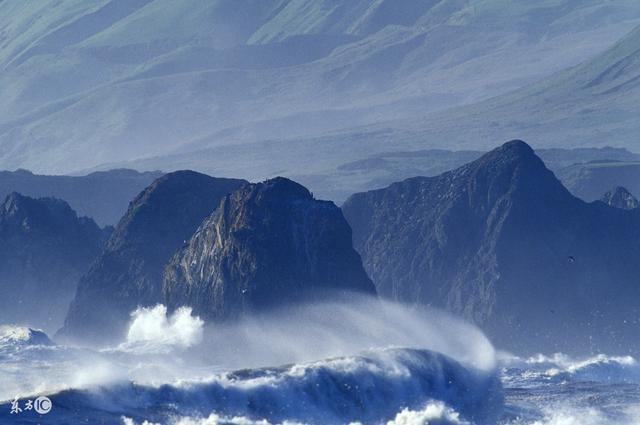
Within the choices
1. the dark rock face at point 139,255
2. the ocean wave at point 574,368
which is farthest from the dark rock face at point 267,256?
the dark rock face at point 139,255

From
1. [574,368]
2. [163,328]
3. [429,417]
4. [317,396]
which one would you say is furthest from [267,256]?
[429,417]

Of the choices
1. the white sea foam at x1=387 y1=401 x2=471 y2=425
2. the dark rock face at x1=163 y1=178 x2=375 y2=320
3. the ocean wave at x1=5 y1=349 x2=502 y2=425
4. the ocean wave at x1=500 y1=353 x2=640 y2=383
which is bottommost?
the ocean wave at x1=500 y1=353 x2=640 y2=383

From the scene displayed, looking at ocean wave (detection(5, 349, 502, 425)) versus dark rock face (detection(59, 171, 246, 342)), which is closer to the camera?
ocean wave (detection(5, 349, 502, 425))

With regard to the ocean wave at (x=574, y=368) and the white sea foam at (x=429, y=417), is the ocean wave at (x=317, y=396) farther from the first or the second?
the ocean wave at (x=574, y=368)

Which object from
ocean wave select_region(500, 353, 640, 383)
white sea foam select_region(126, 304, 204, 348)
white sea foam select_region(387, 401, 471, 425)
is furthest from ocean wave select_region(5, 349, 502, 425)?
ocean wave select_region(500, 353, 640, 383)

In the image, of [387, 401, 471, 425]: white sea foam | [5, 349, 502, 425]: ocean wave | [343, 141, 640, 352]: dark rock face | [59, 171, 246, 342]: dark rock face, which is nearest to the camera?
[5, 349, 502, 425]: ocean wave

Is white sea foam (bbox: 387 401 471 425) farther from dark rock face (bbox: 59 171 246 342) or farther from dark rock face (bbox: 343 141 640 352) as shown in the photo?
dark rock face (bbox: 343 141 640 352)

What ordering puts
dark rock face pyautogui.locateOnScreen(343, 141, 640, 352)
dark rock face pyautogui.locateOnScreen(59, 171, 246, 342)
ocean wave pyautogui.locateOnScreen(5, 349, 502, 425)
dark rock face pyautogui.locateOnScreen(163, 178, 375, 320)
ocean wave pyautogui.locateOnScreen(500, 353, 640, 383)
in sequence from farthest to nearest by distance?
dark rock face pyautogui.locateOnScreen(343, 141, 640, 352), dark rock face pyautogui.locateOnScreen(59, 171, 246, 342), ocean wave pyautogui.locateOnScreen(500, 353, 640, 383), dark rock face pyautogui.locateOnScreen(163, 178, 375, 320), ocean wave pyautogui.locateOnScreen(5, 349, 502, 425)
